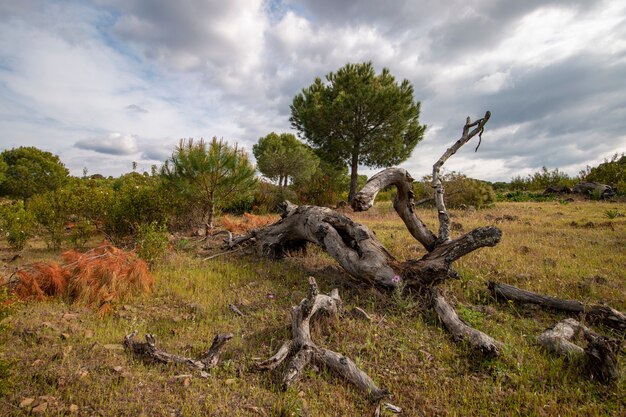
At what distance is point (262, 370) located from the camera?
2.87m

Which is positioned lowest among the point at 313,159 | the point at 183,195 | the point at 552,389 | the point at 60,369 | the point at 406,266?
the point at 552,389

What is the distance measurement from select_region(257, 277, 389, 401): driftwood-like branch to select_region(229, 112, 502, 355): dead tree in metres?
1.26

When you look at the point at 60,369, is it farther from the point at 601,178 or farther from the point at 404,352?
the point at 601,178

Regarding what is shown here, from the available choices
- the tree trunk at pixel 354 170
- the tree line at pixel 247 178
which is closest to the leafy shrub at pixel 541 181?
the tree line at pixel 247 178

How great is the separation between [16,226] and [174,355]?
6.73 meters

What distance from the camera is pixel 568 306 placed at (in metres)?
4.04

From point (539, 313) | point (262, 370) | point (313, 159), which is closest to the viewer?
point (262, 370)

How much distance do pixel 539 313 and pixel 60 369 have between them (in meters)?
5.17

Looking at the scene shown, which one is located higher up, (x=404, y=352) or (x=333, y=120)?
(x=333, y=120)

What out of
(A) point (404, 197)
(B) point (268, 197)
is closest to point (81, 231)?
(A) point (404, 197)

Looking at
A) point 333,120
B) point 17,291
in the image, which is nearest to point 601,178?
point 333,120

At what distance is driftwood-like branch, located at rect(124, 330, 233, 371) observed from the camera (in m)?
2.93

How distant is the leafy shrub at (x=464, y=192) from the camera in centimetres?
1689

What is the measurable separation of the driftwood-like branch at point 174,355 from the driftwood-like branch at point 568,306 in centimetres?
373
